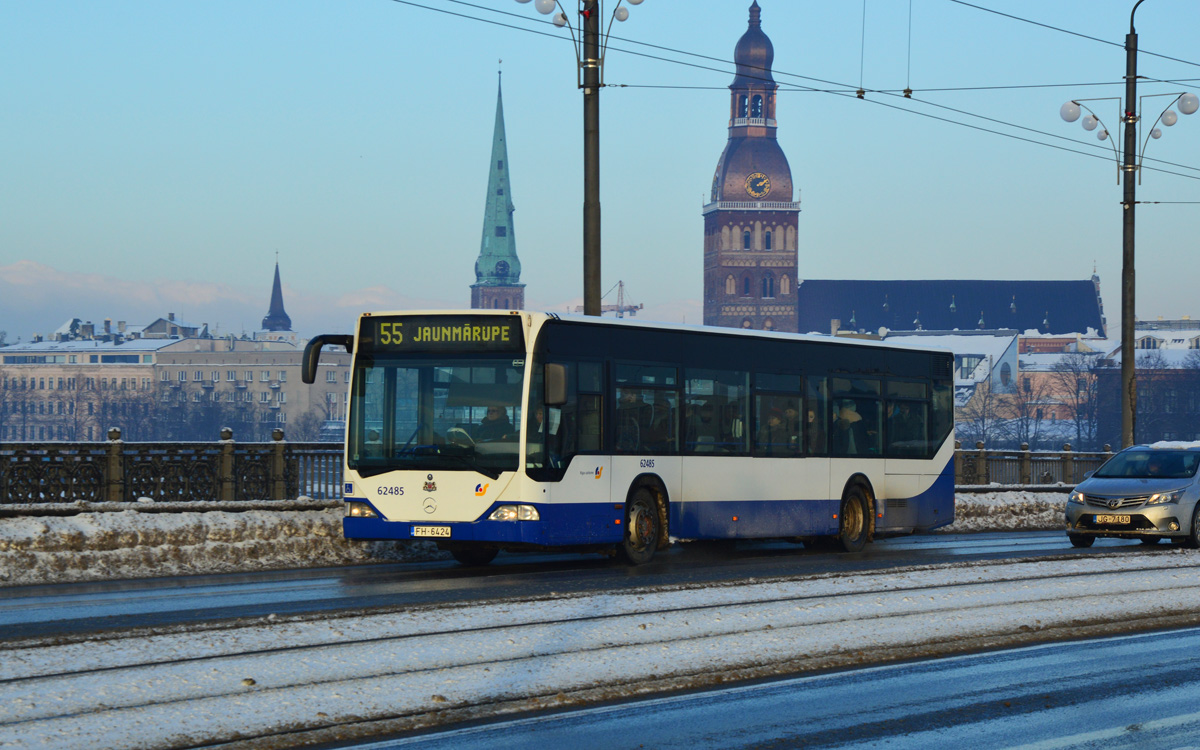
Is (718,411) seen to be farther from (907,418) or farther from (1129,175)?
(1129,175)

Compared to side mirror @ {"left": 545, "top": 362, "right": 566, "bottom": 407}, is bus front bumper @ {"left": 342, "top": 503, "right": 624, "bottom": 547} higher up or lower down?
lower down

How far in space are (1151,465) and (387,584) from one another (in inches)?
490

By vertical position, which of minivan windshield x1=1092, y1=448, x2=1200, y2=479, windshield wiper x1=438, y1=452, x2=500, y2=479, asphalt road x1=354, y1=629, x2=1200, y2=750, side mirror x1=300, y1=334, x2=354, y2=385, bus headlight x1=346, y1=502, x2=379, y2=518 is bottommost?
asphalt road x1=354, y1=629, x2=1200, y2=750

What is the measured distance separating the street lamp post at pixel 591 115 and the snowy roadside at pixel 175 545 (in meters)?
3.74

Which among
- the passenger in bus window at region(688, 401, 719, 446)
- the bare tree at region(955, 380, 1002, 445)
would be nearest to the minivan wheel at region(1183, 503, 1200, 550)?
the passenger in bus window at region(688, 401, 719, 446)

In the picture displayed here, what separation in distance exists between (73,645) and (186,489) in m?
12.5

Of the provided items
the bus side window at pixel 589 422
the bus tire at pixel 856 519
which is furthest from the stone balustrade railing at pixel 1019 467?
the bus side window at pixel 589 422

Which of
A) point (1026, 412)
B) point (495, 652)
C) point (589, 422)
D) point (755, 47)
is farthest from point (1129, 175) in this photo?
point (755, 47)

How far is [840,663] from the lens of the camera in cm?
991

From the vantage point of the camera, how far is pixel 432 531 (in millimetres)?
15016

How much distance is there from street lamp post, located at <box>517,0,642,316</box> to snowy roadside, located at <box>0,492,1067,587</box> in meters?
3.74

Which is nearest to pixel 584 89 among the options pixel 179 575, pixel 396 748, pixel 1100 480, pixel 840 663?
pixel 179 575

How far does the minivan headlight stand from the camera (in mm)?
20344

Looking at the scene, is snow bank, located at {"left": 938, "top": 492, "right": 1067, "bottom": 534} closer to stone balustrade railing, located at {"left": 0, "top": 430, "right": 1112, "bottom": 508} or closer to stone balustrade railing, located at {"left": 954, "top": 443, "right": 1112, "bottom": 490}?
stone balustrade railing, located at {"left": 954, "top": 443, "right": 1112, "bottom": 490}
